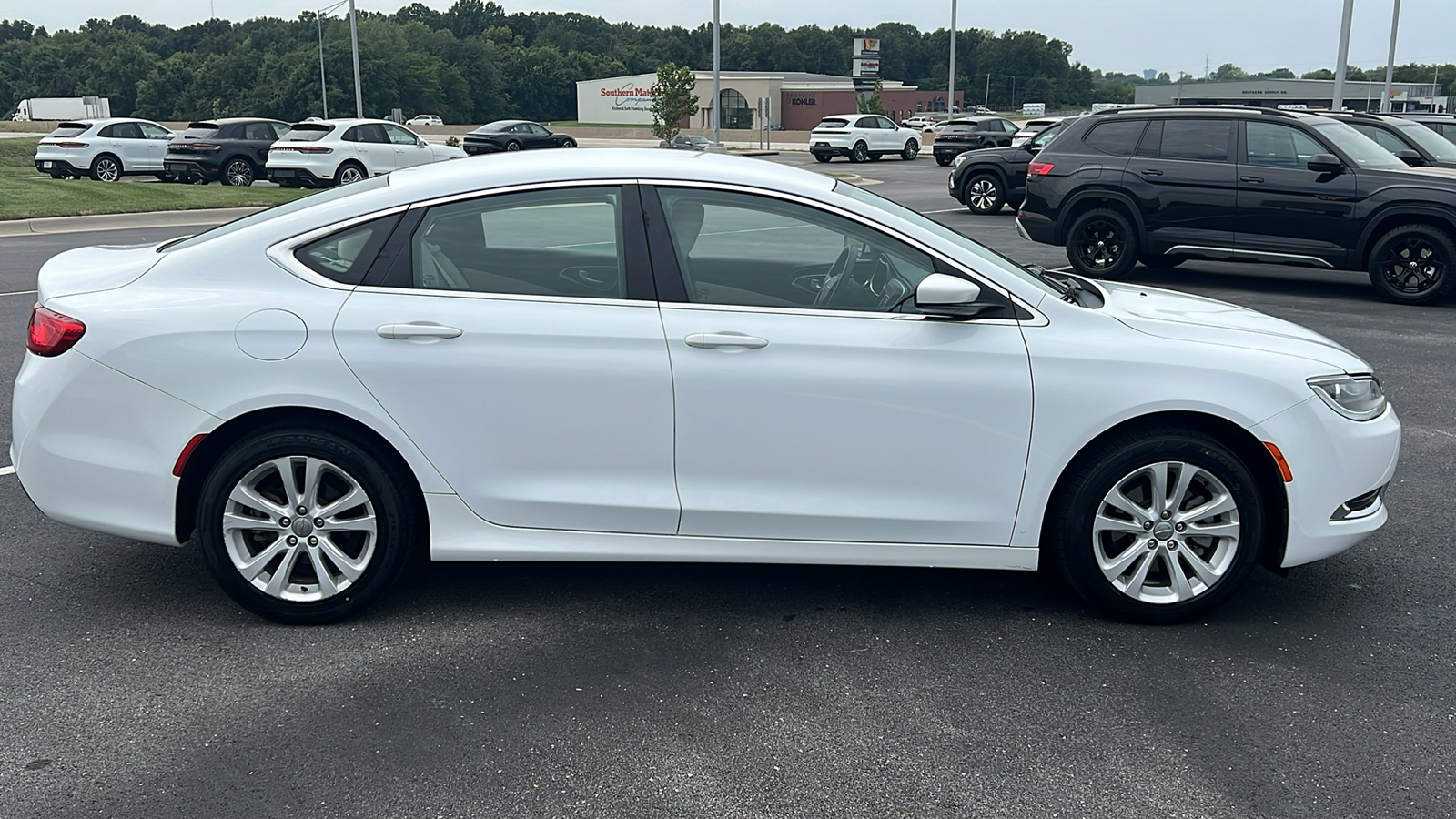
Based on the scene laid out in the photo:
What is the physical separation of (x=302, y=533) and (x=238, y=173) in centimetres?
2642

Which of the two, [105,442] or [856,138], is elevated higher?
[856,138]

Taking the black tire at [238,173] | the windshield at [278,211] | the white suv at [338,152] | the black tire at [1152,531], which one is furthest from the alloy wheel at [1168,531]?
the black tire at [238,173]

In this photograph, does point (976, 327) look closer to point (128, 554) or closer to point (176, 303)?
point (176, 303)

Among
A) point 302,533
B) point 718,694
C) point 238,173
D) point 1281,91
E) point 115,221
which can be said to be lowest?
point 718,694

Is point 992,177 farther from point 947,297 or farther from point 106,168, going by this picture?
point 106,168

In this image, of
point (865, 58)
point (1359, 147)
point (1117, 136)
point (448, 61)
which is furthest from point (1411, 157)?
point (448, 61)

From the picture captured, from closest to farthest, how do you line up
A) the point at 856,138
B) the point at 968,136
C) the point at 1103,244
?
the point at 1103,244, the point at 968,136, the point at 856,138

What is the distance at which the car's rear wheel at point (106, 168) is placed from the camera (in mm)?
28312

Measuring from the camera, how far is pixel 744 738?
3545 mm

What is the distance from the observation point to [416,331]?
4156 millimetres

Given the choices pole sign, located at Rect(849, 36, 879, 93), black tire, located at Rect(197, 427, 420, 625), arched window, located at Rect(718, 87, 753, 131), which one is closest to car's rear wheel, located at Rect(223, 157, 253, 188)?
black tire, located at Rect(197, 427, 420, 625)

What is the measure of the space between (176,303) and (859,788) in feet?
9.19

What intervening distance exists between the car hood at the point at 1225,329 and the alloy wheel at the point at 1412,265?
8152 millimetres

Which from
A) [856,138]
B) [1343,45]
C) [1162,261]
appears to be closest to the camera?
[1162,261]
